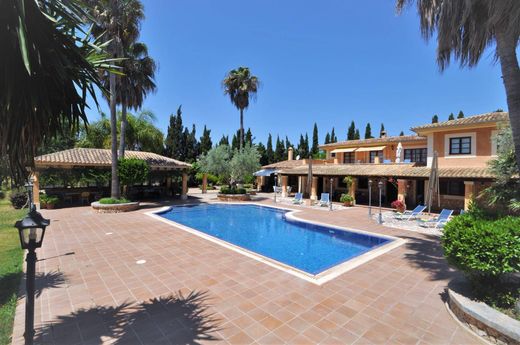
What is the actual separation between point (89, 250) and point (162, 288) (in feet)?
17.1

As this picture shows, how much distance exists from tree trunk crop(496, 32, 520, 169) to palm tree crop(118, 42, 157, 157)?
2324cm

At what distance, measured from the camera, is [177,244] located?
35.8 feet

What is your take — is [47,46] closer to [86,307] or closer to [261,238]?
[86,307]

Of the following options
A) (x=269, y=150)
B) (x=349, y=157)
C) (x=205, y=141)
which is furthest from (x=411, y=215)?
(x=205, y=141)

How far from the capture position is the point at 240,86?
32.6 meters

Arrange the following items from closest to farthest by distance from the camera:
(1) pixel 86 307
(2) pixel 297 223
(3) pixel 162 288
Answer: (1) pixel 86 307 → (3) pixel 162 288 → (2) pixel 297 223

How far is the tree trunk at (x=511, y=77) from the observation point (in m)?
6.22

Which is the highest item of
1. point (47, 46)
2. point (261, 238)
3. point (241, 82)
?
point (241, 82)

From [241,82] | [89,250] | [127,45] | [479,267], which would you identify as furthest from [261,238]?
[241,82]

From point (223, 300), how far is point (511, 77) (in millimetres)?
8929

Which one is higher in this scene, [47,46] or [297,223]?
[47,46]

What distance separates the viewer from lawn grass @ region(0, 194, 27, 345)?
5018mm

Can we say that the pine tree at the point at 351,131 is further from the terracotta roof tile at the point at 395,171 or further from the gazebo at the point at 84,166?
the gazebo at the point at 84,166

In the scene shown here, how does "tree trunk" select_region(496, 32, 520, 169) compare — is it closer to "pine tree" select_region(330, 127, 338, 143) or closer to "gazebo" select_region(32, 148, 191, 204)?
"gazebo" select_region(32, 148, 191, 204)
